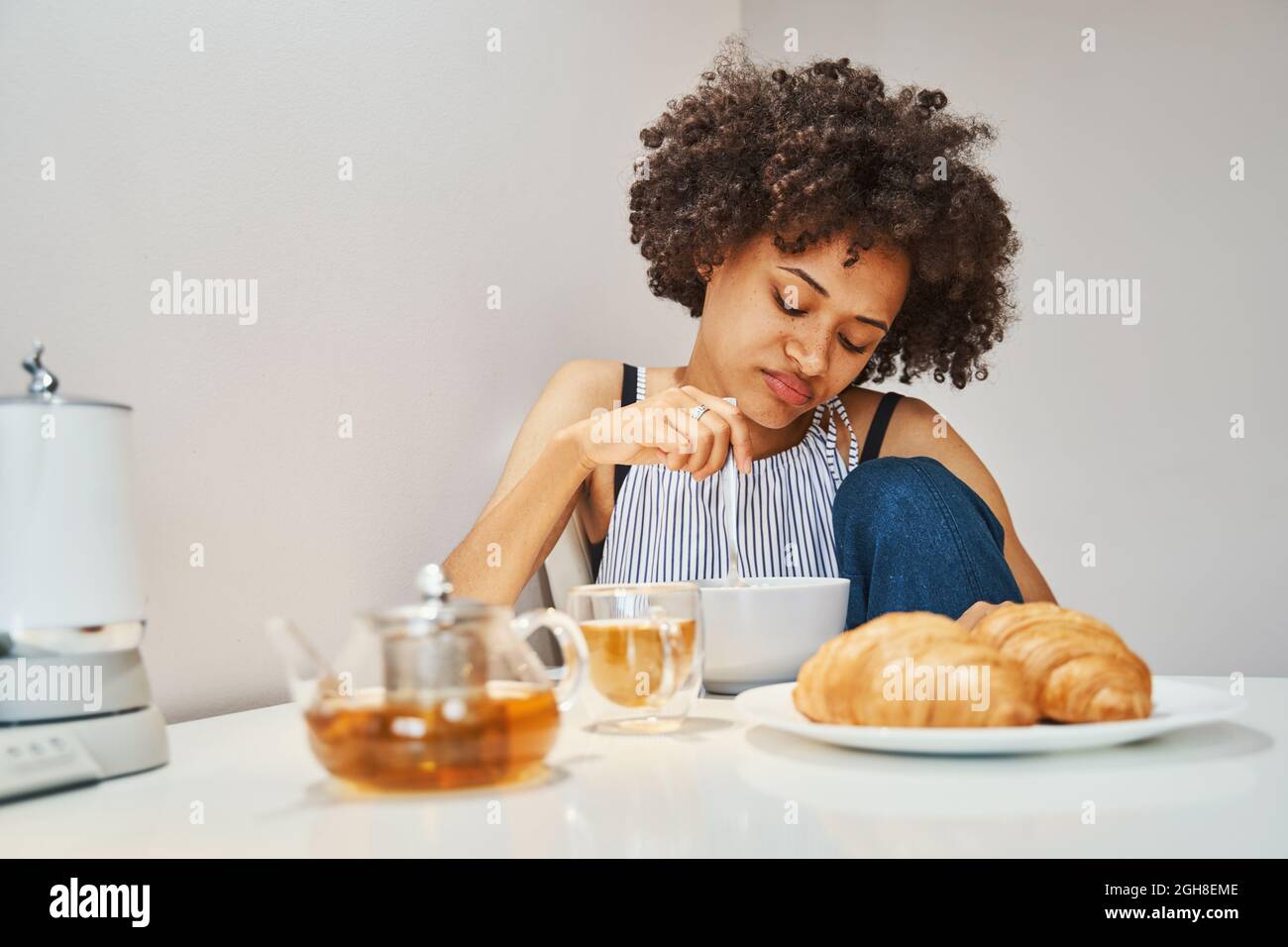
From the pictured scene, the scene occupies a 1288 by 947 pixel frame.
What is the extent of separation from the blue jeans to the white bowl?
0.12 meters

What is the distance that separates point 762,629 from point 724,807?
0.37 m

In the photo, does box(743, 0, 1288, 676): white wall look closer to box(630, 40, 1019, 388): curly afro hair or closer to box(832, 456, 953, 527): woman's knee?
box(630, 40, 1019, 388): curly afro hair

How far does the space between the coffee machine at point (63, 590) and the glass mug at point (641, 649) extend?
28 centimetres

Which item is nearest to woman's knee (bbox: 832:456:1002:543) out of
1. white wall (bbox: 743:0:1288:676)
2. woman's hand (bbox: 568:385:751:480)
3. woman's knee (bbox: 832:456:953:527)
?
woman's knee (bbox: 832:456:953:527)

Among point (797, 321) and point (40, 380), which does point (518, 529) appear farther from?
point (40, 380)

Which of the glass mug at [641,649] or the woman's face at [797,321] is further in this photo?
the woman's face at [797,321]

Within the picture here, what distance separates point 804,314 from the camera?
133 cm

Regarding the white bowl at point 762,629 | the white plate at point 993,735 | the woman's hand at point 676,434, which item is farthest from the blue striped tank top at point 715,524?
the white plate at point 993,735

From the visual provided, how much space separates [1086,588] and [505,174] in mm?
1339

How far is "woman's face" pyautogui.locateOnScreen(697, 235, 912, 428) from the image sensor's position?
132 centimetres

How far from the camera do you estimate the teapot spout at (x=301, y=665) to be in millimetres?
544

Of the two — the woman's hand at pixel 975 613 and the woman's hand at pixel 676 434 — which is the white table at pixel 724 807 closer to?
the woman's hand at pixel 975 613
